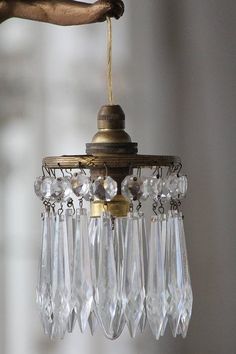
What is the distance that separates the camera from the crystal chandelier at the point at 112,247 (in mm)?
835

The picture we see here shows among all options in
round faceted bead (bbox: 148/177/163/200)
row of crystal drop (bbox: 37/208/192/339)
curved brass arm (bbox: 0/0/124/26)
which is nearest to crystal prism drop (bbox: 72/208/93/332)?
row of crystal drop (bbox: 37/208/192/339)

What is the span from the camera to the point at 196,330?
1209 mm

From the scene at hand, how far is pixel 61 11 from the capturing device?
932 mm

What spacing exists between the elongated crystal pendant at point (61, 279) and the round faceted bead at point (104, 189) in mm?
86

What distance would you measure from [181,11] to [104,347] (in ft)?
2.11

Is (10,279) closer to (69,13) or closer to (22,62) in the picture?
(22,62)

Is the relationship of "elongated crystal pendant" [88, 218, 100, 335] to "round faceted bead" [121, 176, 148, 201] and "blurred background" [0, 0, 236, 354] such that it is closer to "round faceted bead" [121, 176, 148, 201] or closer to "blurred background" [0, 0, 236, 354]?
"round faceted bead" [121, 176, 148, 201]

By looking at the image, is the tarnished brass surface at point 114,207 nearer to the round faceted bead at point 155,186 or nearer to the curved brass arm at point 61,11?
the round faceted bead at point 155,186

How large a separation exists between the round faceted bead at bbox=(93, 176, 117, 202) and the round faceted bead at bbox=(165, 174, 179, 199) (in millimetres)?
73

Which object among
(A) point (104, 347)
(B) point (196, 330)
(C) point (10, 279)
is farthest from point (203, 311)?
(C) point (10, 279)

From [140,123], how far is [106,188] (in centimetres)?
43

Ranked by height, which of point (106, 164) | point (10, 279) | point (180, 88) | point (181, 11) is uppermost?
point (181, 11)

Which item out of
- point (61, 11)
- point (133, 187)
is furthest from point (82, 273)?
point (61, 11)

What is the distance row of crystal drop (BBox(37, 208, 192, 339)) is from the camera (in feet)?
2.80
